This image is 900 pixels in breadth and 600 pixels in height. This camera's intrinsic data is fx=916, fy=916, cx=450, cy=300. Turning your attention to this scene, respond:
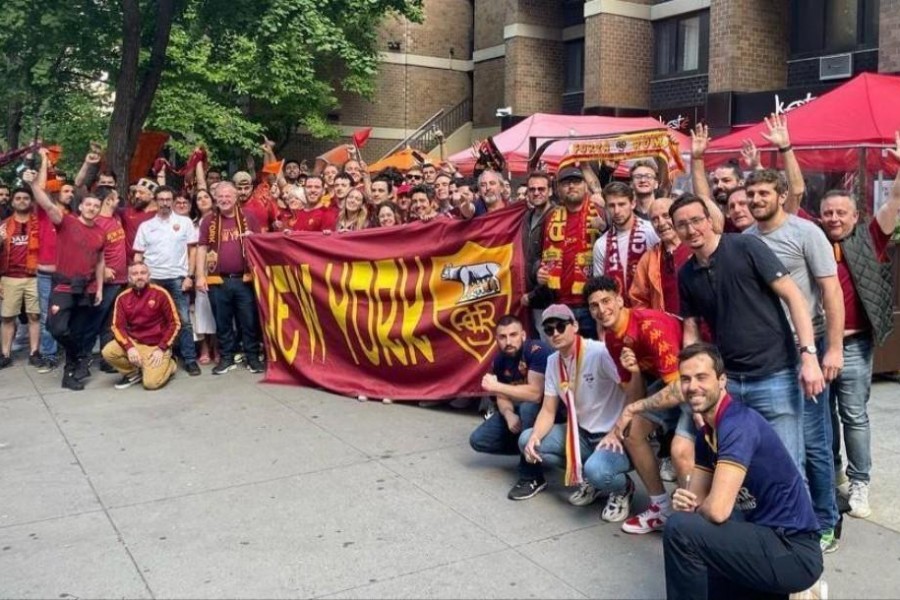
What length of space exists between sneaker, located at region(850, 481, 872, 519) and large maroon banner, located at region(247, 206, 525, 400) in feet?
9.09

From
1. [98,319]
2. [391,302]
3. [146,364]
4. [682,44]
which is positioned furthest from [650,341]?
[682,44]

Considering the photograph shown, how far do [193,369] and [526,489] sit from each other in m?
4.56

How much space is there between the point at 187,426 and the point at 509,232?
9.32 ft

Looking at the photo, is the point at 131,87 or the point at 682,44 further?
the point at 682,44

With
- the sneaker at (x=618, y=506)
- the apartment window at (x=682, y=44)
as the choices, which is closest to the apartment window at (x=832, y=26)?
the apartment window at (x=682, y=44)

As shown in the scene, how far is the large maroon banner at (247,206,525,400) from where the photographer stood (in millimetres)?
7066

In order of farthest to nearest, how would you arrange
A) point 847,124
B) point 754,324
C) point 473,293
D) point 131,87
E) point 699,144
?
point 131,87 → point 847,124 → point 473,293 → point 699,144 → point 754,324

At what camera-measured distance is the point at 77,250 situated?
842cm

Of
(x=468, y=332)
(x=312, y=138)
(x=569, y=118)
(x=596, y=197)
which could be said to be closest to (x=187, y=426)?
A: (x=468, y=332)

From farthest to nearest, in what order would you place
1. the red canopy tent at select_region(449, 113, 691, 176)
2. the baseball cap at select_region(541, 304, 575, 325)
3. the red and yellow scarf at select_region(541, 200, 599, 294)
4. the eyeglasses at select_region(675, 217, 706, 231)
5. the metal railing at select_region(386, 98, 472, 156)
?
the metal railing at select_region(386, 98, 472, 156) → the red canopy tent at select_region(449, 113, 691, 176) → the red and yellow scarf at select_region(541, 200, 599, 294) → the baseball cap at select_region(541, 304, 575, 325) → the eyeglasses at select_region(675, 217, 706, 231)

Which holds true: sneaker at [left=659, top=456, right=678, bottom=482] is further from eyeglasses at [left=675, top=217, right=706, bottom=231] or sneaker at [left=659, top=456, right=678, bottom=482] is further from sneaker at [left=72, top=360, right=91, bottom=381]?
sneaker at [left=72, top=360, right=91, bottom=381]

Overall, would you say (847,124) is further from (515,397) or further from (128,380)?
(128,380)

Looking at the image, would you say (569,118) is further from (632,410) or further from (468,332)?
(632,410)

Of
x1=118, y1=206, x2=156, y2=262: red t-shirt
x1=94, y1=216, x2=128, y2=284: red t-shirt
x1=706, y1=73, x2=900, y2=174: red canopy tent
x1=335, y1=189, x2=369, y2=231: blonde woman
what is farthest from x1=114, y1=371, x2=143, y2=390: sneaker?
x1=706, y1=73, x2=900, y2=174: red canopy tent
